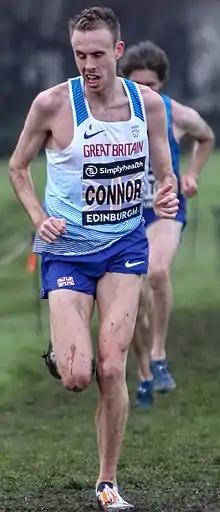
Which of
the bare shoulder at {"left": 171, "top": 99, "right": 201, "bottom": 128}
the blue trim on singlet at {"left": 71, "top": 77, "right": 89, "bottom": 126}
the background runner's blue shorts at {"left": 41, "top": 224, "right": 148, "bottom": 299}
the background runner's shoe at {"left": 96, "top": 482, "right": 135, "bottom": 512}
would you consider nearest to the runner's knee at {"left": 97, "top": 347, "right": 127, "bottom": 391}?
the background runner's blue shorts at {"left": 41, "top": 224, "right": 148, "bottom": 299}

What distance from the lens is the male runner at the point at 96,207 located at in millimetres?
5086

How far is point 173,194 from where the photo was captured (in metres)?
5.34

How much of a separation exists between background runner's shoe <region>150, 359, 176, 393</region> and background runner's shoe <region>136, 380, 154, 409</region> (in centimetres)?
17

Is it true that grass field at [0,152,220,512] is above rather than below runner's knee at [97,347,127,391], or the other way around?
below

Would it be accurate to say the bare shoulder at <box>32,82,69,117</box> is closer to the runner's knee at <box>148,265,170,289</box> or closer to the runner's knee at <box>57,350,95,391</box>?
the runner's knee at <box>57,350,95,391</box>

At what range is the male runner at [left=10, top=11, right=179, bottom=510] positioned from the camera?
5.09 metres

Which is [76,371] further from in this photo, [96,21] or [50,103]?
[96,21]

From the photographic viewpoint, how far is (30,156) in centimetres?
534

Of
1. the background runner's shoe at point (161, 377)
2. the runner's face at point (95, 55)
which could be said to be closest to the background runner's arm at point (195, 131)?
the background runner's shoe at point (161, 377)

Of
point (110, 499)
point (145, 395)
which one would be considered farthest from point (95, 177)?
point (145, 395)

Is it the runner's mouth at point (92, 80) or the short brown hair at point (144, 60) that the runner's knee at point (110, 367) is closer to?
the runner's mouth at point (92, 80)

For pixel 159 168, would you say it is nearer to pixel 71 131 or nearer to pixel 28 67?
pixel 71 131

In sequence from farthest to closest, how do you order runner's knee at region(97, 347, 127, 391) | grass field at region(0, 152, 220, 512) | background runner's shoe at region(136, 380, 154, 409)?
background runner's shoe at region(136, 380, 154, 409), grass field at region(0, 152, 220, 512), runner's knee at region(97, 347, 127, 391)

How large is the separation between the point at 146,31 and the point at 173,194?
22.7 ft
